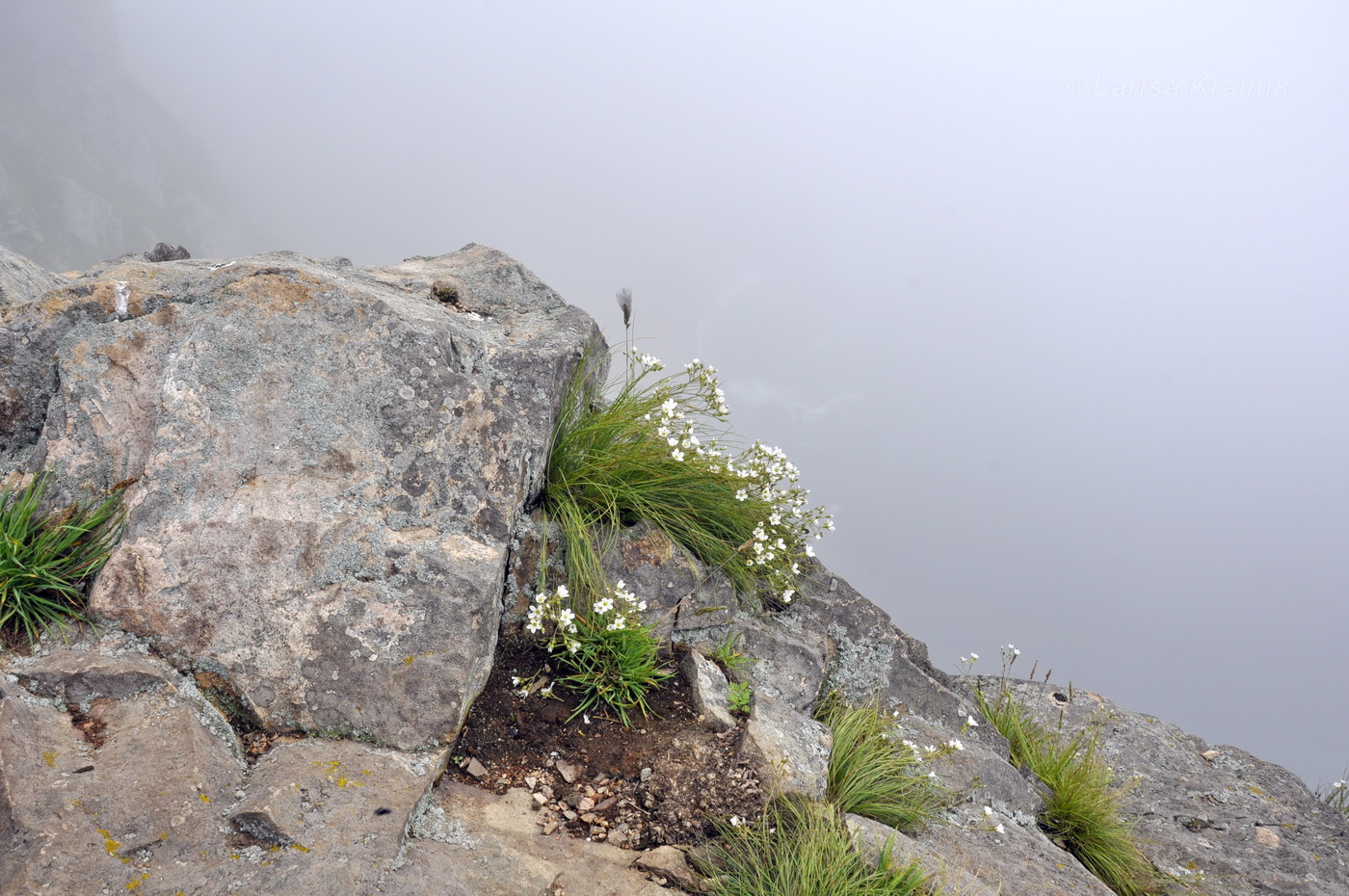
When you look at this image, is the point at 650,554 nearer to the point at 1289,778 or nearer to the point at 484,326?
the point at 484,326

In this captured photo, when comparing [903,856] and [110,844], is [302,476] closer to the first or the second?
[110,844]

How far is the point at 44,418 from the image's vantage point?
4746 millimetres

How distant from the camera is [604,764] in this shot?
4.38 meters

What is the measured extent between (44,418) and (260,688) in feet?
8.35

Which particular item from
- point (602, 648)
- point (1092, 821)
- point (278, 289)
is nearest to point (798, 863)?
point (602, 648)

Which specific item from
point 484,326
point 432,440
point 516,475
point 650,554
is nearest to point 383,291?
point 484,326

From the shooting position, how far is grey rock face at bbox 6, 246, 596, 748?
4.03m

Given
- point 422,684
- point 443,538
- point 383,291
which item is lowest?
point 422,684

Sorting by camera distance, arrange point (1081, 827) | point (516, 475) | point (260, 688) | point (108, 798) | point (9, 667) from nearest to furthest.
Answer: point (108, 798), point (9, 667), point (260, 688), point (516, 475), point (1081, 827)

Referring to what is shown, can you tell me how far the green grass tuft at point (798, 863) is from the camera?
3680 millimetres

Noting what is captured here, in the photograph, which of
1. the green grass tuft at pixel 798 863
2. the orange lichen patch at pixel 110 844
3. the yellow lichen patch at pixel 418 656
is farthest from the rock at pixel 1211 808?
the orange lichen patch at pixel 110 844

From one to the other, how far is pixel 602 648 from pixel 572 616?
1.38ft

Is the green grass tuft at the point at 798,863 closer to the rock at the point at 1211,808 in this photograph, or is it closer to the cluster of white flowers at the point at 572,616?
the cluster of white flowers at the point at 572,616

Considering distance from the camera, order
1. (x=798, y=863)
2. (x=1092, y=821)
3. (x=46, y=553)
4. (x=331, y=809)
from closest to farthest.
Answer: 1. (x=331, y=809)
2. (x=798, y=863)
3. (x=46, y=553)
4. (x=1092, y=821)
